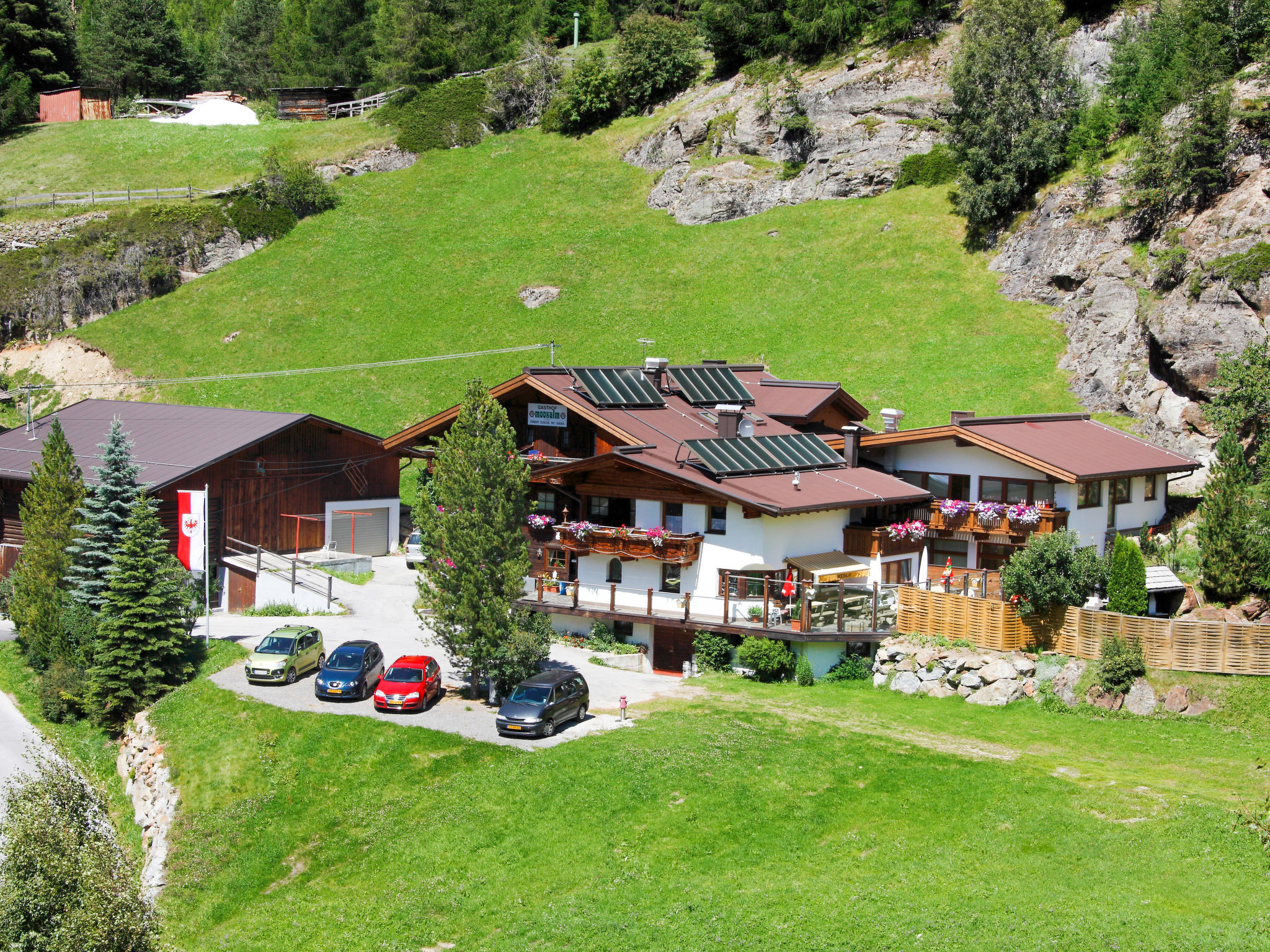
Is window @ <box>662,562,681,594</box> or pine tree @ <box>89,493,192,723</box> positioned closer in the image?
pine tree @ <box>89,493,192,723</box>

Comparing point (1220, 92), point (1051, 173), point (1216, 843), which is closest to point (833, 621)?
point (1216, 843)

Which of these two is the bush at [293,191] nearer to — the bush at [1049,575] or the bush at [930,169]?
the bush at [930,169]

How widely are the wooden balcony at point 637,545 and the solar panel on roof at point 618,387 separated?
5661 millimetres

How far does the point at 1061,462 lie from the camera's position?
1420 inches

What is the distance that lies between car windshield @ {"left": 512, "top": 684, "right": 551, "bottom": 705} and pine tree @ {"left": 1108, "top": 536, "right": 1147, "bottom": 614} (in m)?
16.4

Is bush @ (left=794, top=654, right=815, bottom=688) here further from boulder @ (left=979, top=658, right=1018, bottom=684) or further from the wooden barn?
the wooden barn

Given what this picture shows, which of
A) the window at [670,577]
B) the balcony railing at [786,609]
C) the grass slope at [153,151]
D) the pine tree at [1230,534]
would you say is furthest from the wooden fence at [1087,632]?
the grass slope at [153,151]

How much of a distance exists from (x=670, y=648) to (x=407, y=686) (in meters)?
9.19

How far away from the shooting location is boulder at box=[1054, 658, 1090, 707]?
29.3m

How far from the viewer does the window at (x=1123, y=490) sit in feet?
126

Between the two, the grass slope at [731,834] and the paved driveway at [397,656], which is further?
the paved driveway at [397,656]

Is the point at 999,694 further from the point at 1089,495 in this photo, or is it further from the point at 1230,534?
the point at 1089,495

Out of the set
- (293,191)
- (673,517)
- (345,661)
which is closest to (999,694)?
(673,517)

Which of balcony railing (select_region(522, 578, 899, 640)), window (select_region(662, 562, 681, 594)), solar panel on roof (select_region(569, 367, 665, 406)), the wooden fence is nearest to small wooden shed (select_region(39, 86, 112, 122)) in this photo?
solar panel on roof (select_region(569, 367, 665, 406))
